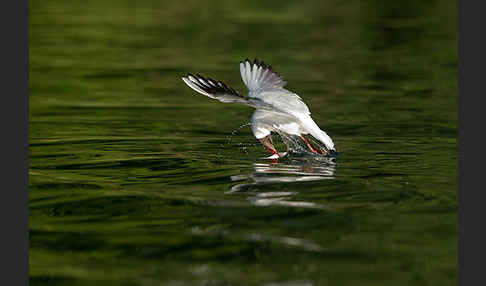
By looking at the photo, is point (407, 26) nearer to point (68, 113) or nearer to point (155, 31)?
point (155, 31)

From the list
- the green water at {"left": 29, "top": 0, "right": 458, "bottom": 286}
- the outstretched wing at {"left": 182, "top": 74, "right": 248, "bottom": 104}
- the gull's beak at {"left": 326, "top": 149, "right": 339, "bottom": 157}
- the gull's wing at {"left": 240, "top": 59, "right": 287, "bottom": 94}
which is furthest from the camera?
the gull's beak at {"left": 326, "top": 149, "right": 339, "bottom": 157}

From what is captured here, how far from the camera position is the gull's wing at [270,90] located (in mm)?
10062

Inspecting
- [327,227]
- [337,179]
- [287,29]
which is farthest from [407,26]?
[327,227]

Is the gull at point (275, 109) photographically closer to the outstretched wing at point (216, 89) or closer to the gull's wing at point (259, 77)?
the gull's wing at point (259, 77)

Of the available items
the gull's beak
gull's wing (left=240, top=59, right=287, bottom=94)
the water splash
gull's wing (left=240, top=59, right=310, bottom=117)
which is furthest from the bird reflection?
gull's wing (left=240, top=59, right=287, bottom=94)

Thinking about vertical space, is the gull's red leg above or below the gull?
below

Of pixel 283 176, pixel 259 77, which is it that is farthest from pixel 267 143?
pixel 283 176

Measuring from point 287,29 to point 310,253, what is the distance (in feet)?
62.6

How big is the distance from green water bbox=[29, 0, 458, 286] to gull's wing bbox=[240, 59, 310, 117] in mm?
724

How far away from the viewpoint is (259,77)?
A: 10383mm

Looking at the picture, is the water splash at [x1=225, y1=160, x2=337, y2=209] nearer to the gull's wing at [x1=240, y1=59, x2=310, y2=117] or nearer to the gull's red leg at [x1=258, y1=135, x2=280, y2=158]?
the gull's red leg at [x1=258, y1=135, x2=280, y2=158]

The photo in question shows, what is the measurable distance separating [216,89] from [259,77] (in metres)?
1.42

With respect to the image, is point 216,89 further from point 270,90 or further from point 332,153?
point 332,153

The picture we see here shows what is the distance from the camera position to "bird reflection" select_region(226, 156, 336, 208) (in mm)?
8422
